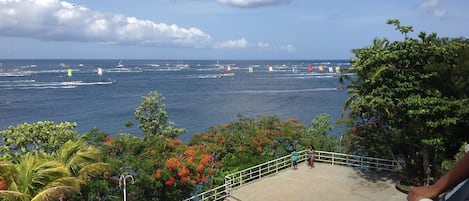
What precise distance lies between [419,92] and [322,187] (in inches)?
177

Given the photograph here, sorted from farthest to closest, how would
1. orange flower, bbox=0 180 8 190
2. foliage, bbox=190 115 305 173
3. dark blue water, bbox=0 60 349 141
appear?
dark blue water, bbox=0 60 349 141
foliage, bbox=190 115 305 173
orange flower, bbox=0 180 8 190

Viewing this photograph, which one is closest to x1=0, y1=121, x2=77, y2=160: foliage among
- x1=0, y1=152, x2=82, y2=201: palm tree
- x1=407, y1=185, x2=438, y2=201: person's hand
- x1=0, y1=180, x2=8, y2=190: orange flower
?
x1=0, y1=180, x2=8, y2=190: orange flower

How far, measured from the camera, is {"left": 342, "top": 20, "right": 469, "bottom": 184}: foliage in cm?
1357

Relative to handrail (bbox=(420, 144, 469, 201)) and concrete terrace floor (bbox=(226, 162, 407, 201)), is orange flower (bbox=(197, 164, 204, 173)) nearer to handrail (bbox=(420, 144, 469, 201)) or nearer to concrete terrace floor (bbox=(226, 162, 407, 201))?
concrete terrace floor (bbox=(226, 162, 407, 201))

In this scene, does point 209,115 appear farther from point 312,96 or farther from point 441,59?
point 441,59

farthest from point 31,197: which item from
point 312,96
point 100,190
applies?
point 312,96

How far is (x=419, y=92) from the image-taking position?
45.8 ft

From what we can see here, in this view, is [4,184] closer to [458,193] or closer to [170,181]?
[170,181]

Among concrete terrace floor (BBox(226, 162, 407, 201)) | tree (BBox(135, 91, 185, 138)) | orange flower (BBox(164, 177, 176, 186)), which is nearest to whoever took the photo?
concrete terrace floor (BBox(226, 162, 407, 201))

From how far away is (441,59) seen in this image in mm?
14219

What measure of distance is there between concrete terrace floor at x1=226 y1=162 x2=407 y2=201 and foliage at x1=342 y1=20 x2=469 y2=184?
4.21ft

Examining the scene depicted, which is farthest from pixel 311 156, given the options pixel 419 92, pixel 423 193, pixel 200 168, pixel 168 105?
pixel 168 105

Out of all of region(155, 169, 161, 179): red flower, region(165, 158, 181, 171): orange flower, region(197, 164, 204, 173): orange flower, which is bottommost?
region(197, 164, 204, 173): orange flower

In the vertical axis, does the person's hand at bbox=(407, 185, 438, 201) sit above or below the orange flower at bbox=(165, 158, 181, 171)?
above
